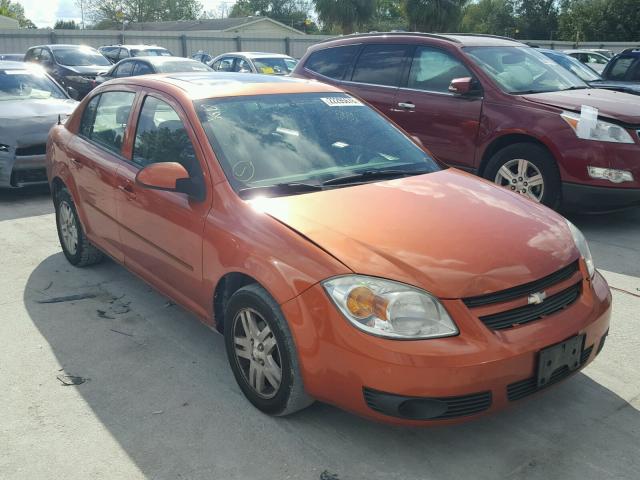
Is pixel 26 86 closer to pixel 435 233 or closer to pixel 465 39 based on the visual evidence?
pixel 465 39

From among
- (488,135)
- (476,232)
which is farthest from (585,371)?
(488,135)

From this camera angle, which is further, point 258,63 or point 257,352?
point 258,63

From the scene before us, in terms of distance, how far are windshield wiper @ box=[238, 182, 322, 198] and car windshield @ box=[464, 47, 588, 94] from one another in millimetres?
3956

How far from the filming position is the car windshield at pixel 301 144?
351 centimetres

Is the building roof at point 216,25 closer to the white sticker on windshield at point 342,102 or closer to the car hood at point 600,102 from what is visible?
the car hood at point 600,102

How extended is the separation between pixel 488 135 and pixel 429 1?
3759cm

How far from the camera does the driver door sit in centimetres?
356

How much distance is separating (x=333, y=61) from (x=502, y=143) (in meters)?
2.70

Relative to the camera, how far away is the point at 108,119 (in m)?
4.82

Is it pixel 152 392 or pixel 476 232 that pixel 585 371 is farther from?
pixel 152 392

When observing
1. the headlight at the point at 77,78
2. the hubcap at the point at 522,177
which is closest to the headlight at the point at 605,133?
the hubcap at the point at 522,177

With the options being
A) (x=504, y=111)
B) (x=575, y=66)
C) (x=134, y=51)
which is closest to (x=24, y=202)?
(x=504, y=111)

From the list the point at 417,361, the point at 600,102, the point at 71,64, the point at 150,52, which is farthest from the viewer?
the point at 150,52

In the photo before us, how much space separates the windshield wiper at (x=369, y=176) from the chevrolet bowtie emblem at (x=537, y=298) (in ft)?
3.95
